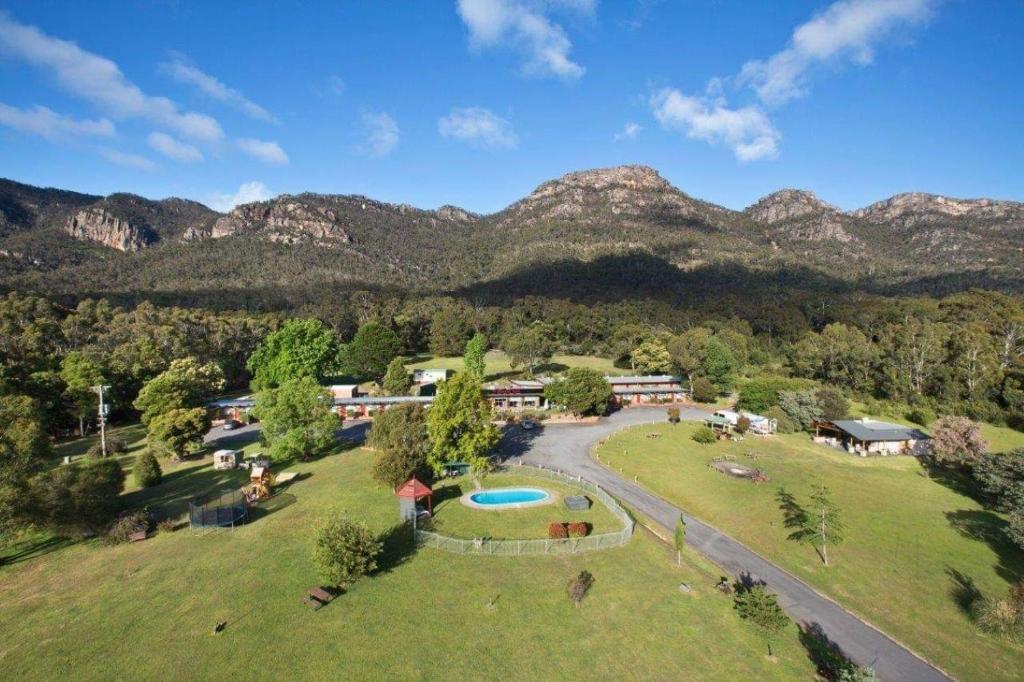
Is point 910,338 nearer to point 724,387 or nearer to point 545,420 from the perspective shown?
point 724,387

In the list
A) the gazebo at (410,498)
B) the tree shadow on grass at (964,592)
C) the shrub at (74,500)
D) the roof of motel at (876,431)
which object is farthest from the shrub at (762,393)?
the shrub at (74,500)

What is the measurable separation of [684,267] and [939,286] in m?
80.6

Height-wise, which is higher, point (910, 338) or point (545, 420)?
point (910, 338)

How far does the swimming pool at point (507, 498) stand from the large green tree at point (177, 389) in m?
31.0

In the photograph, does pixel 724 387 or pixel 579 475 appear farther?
pixel 724 387

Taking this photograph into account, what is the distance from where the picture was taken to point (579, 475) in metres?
39.9

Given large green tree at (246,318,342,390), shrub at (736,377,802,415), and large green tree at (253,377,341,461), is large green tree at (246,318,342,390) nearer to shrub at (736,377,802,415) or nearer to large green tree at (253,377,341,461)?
large green tree at (253,377,341,461)

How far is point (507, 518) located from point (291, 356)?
43932 mm

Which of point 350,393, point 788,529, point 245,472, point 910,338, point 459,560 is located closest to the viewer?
point 459,560

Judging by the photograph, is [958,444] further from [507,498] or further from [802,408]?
[507,498]

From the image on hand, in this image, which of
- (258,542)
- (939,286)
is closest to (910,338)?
(258,542)

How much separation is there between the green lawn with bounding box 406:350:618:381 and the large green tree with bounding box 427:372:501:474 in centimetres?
4371

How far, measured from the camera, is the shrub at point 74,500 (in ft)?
88.5

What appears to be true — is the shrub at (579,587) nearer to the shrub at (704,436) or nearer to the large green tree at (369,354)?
the shrub at (704,436)
